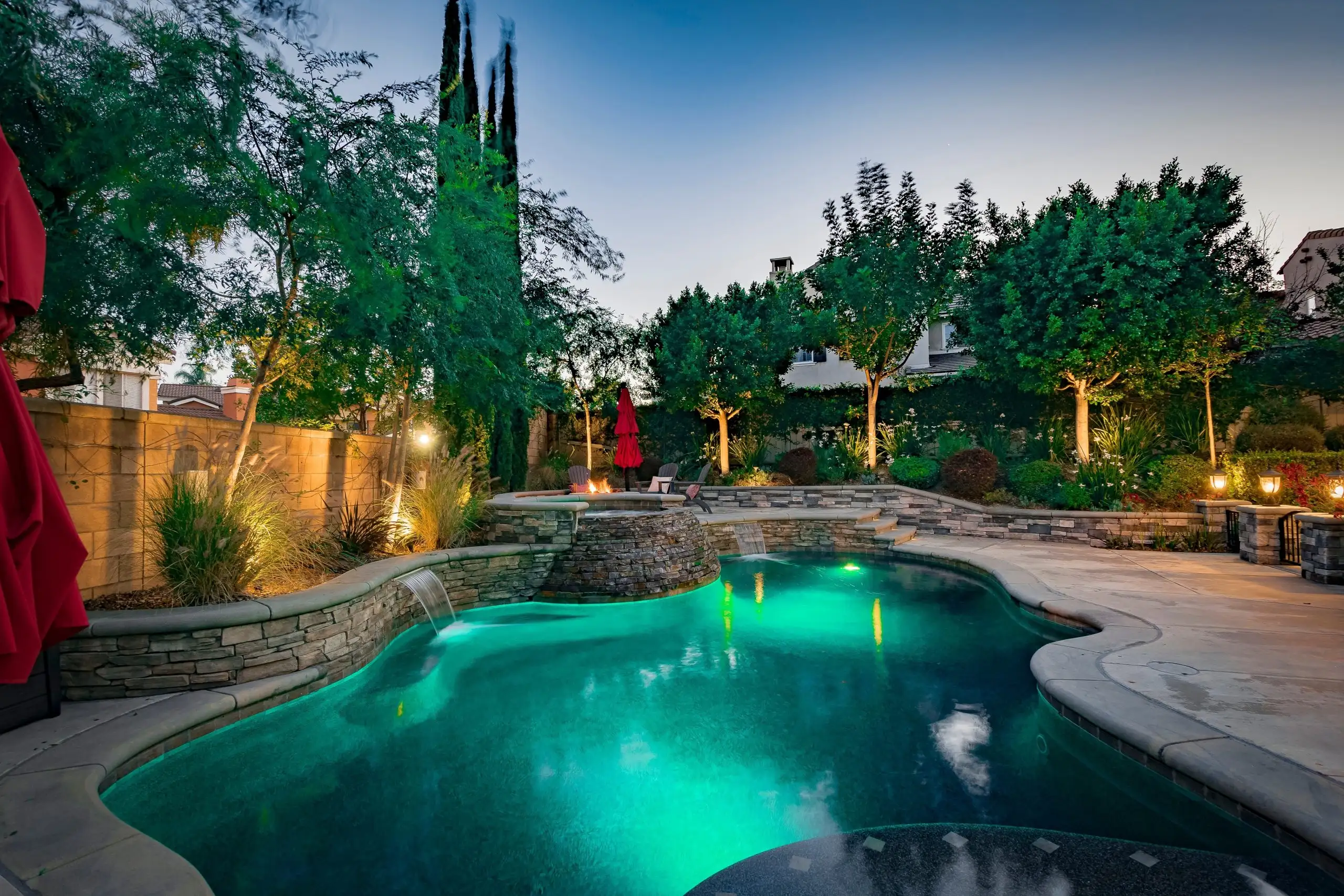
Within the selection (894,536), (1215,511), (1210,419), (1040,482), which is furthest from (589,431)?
(1210,419)

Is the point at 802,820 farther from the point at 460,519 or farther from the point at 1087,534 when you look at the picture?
the point at 1087,534

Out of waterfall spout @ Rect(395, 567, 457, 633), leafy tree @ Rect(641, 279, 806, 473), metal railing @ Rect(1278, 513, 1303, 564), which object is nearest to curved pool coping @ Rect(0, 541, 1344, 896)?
waterfall spout @ Rect(395, 567, 457, 633)

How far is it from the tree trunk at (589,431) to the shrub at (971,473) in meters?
8.02

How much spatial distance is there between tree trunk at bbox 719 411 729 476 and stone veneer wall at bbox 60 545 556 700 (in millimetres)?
10255

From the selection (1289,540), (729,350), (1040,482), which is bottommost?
(1289,540)

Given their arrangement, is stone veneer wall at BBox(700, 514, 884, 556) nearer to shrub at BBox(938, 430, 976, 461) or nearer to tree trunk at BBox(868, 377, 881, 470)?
tree trunk at BBox(868, 377, 881, 470)

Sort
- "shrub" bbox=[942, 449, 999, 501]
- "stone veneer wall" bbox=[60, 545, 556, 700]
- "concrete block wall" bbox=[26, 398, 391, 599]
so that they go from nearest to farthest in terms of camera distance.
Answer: "stone veneer wall" bbox=[60, 545, 556, 700], "concrete block wall" bbox=[26, 398, 391, 599], "shrub" bbox=[942, 449, 999, 501]

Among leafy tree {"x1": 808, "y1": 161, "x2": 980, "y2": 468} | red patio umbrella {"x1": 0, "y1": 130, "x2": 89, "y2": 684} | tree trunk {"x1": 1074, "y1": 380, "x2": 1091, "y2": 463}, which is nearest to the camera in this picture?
red patio umbrella {"x1": 0, "y1": 130, "x2": 89, "y2": 684}

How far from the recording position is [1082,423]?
11.8 m

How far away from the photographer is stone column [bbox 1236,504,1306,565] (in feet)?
24.8

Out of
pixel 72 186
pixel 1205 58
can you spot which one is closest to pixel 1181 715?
pixel 72 186

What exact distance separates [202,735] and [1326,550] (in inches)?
388

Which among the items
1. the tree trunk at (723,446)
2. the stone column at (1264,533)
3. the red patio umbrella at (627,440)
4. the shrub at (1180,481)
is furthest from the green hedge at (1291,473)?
the red patio umbrella at (627,440)

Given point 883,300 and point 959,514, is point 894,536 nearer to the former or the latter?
point 959,514
